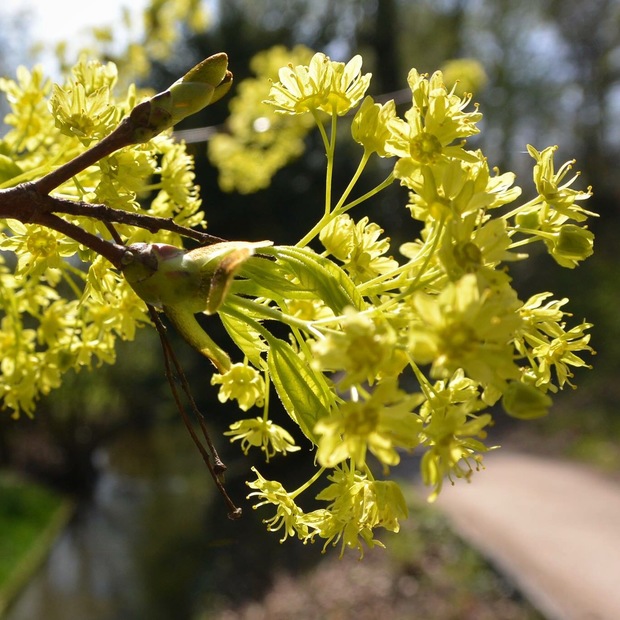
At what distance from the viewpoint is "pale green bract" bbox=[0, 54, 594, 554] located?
525 millimetres

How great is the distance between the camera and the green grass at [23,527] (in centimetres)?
756

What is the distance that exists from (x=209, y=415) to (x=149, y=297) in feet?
23.0

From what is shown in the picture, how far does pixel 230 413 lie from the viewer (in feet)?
23.0

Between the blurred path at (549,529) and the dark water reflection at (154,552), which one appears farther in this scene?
the dark water reflection at (154,552)

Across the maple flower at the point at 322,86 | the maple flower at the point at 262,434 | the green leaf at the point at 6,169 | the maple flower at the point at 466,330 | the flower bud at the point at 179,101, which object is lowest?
the maple flower at the point at 262,434

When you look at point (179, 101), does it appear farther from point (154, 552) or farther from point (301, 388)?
point (154, 552)

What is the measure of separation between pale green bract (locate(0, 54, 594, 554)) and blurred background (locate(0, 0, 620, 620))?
1843 mm

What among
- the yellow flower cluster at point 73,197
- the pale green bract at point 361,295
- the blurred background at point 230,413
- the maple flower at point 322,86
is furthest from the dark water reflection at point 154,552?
the maple flower at point 322,86

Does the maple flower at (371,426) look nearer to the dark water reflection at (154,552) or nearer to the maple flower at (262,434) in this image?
the maple flower at (262,434)

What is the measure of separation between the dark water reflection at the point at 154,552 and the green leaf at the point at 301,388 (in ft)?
15.4

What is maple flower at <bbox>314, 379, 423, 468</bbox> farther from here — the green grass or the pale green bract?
the green grass

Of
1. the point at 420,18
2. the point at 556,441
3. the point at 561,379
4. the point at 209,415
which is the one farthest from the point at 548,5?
the point at 561,379

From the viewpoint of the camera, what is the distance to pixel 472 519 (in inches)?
219

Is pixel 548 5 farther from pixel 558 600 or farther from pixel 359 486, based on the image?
pixel 359 486
